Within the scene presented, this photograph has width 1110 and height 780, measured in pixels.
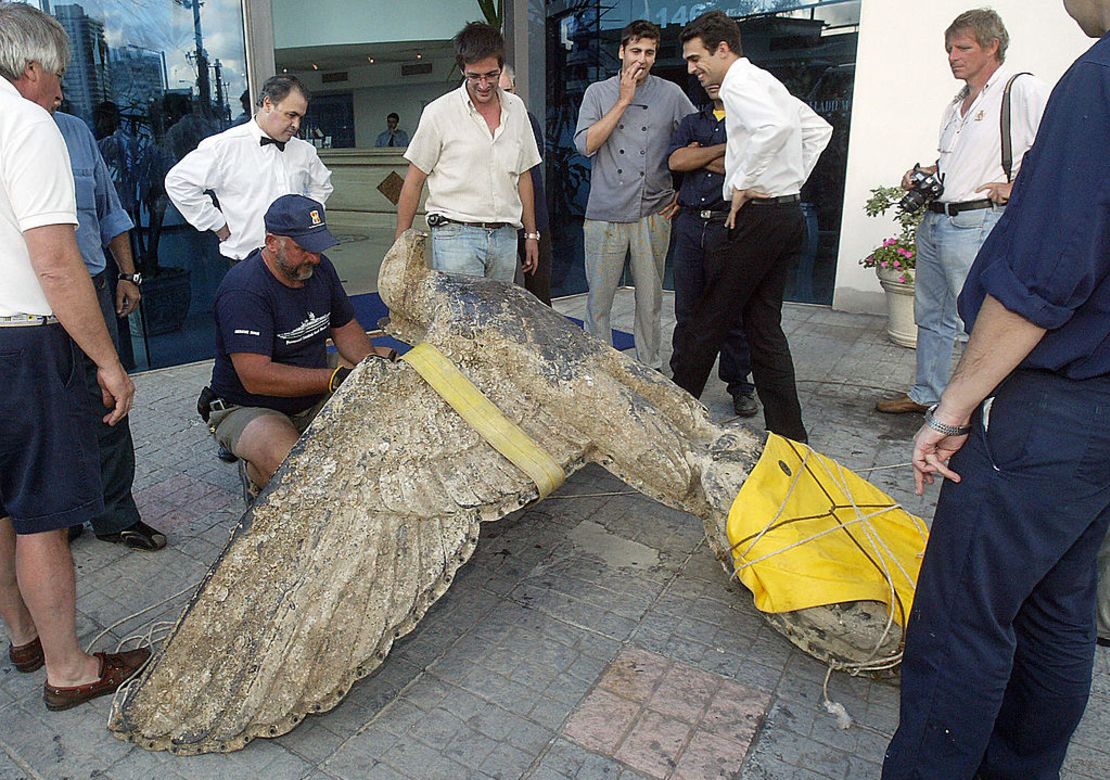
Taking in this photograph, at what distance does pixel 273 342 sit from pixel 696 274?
84.8 inches

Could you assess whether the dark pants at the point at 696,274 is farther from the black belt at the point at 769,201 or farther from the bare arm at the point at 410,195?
the bare arm at the point at 410,195

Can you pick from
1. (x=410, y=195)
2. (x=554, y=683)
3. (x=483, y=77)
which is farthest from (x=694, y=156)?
(x=554, y=683)

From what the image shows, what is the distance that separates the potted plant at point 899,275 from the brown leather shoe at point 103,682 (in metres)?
5.28

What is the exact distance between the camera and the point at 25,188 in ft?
6.51

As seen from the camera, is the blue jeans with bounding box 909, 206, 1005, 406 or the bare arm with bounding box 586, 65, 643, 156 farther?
the bare arm with bounding box 586, 65, 643, 156

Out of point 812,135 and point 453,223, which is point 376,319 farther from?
point 812,135

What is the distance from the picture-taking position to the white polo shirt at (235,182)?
12.6 ft

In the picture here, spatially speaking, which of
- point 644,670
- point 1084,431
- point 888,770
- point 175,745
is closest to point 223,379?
point 175,745

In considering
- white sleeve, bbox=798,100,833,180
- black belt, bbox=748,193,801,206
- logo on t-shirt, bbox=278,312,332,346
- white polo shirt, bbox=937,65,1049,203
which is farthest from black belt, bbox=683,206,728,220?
logo on t-shirt, bbox=278,312,332,346

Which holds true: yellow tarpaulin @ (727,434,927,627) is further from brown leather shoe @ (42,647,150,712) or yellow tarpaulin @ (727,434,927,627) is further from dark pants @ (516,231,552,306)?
dark pants @ (516,231,552,306)

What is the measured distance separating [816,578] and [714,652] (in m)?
0.40

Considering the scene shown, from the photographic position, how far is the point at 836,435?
4.23 meters

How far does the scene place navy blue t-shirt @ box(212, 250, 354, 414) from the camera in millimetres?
2926

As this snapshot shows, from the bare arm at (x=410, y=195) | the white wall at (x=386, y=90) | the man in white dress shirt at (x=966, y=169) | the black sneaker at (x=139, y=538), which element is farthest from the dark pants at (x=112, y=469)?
the white wall at (x=386, y=90)
